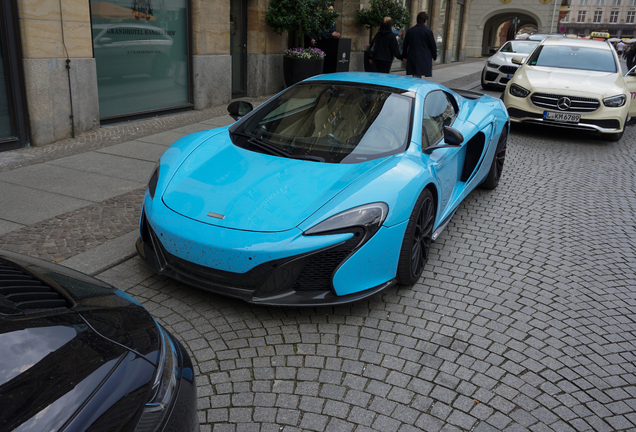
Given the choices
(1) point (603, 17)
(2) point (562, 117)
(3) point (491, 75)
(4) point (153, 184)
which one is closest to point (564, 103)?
(2) point (562, 117)

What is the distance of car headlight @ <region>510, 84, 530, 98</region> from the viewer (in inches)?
400

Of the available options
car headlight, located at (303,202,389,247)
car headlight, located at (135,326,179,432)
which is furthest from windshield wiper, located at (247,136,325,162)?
car headlight, located at (135,326,179,432)

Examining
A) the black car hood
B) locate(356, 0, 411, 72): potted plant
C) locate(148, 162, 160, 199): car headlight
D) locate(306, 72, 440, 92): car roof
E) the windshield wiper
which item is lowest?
locate(148, 162, 160, 199): car headlight

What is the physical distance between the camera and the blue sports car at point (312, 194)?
11.0 feet

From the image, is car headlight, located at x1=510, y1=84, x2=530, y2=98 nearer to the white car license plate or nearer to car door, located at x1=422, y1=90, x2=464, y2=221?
the white car license plate

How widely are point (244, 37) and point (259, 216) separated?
10074mm

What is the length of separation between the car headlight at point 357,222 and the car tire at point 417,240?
1.09 feet

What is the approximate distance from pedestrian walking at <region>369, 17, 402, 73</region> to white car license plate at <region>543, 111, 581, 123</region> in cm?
418

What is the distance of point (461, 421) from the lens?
2756mm

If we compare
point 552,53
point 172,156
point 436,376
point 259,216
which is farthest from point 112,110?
point 552,53

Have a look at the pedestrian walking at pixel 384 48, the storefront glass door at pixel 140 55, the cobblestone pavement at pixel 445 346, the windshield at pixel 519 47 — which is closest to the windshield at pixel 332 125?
the cobblestone pavement at pixel 445 346

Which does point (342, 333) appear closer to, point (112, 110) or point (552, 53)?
point (112, 110)

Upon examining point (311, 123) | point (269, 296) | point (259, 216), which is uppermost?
point (311, 123)

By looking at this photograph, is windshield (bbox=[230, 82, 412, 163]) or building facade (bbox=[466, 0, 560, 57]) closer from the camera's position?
windshield (bbox=[230, 82, 412, 163])
